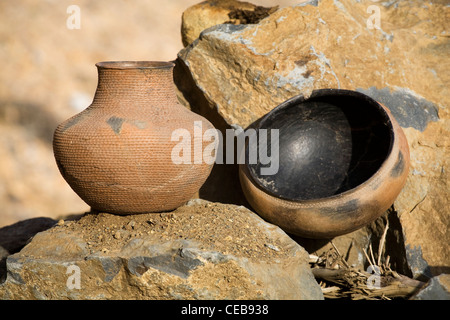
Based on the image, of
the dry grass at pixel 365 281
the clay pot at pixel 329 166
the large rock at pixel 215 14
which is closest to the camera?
the dry grass at pixel 365 281

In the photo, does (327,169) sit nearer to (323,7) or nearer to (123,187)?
(323,7)

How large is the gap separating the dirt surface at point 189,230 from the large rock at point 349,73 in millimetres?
1133

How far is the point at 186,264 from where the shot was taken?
3350mm

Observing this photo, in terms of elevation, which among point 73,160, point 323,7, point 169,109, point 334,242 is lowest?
point 334,242

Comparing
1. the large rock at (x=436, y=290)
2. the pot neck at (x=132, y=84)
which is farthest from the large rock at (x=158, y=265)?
the pot neck at (x=132, y=84)

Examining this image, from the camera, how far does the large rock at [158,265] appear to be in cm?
336

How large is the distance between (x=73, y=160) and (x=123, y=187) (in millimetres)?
386

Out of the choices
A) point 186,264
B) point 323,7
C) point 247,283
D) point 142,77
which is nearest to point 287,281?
point 247,283

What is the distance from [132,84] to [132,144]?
18.7 inches

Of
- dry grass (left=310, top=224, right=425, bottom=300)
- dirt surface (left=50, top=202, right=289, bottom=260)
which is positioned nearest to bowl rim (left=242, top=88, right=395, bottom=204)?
dirt surface (left=50, top=202, right=289, bottom=260)

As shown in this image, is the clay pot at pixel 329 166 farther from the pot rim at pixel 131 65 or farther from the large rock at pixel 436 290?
the pot rim at pixel 131 65
